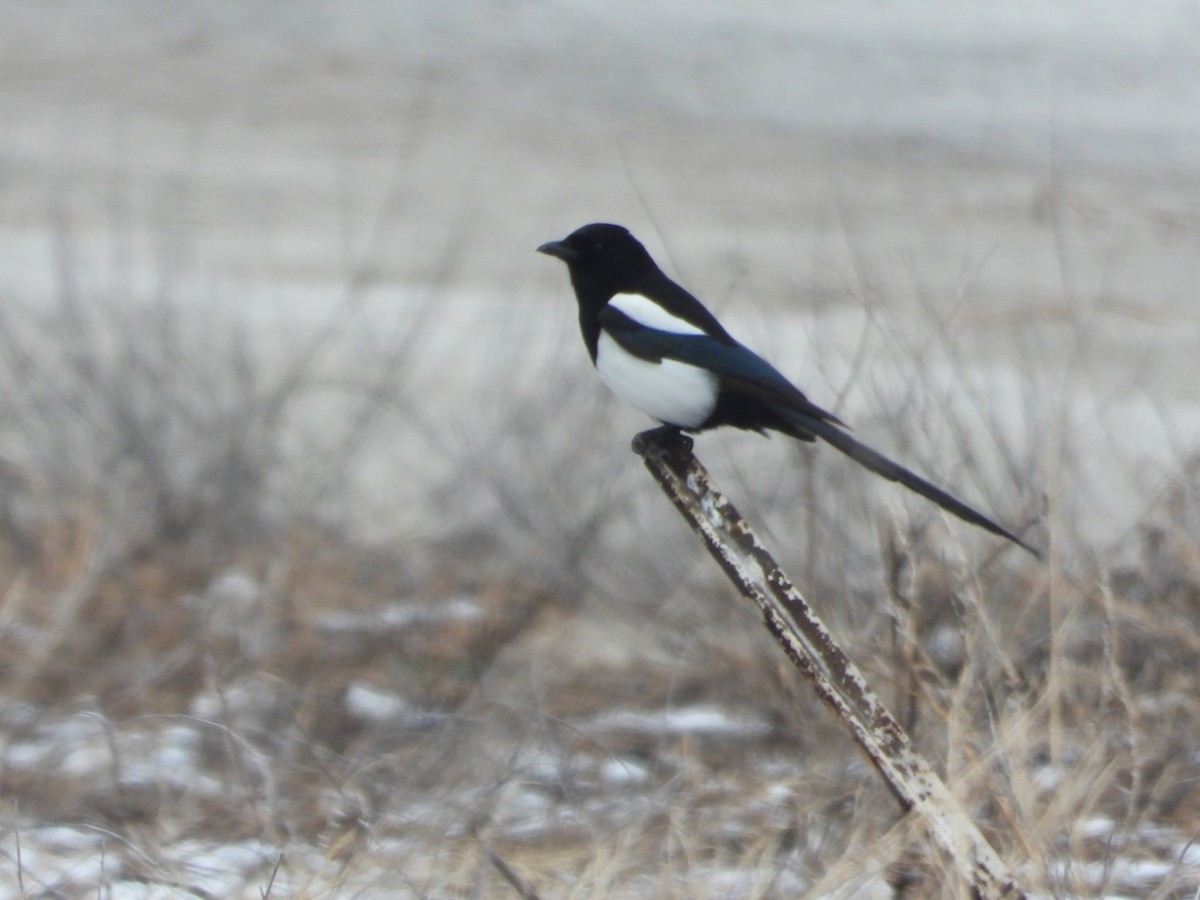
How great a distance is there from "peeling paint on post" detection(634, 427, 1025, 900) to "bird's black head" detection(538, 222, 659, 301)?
0.55 m

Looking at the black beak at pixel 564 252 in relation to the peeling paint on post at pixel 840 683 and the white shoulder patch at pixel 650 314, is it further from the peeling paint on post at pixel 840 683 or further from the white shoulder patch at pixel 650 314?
the peeling paint on post at pixel 840 683

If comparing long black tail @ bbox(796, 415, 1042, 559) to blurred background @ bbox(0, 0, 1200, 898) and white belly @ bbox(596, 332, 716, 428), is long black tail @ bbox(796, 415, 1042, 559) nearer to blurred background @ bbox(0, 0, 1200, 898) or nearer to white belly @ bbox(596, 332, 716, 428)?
white belly @ bbox(596, 332, 716, 428)

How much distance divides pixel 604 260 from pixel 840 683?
0.83 metres

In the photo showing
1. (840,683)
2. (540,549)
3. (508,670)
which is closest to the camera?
(840,683)

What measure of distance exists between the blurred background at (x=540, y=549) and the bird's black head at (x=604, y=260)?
8 cm

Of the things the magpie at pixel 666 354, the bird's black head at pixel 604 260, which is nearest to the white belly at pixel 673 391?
the magpie at pixel 666 354

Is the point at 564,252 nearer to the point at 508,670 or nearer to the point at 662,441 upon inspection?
the point at 662,441

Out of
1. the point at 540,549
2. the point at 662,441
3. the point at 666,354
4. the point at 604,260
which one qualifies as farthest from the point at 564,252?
the point at 540,549

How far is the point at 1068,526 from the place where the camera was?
12.2ft

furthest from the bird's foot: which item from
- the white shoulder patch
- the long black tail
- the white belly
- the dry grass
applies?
the dry grass

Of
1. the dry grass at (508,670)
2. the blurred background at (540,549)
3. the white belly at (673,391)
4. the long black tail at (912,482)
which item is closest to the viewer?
the long black tail at (912,482)

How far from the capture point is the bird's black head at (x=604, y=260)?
2385 mm

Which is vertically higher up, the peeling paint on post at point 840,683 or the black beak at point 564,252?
the black beak at point 564,252

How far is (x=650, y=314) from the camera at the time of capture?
2.29 m
